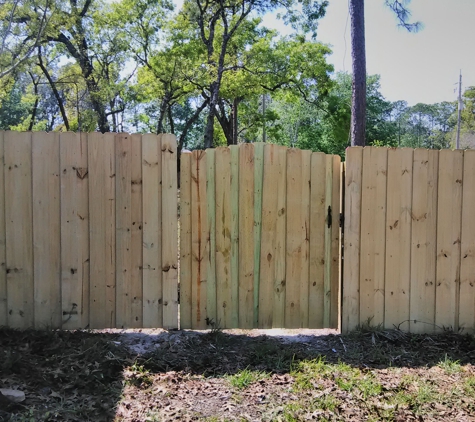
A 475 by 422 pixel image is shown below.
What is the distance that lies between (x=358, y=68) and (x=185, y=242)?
17.8ft

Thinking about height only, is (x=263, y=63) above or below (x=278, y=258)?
above

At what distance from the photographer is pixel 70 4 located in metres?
17.9

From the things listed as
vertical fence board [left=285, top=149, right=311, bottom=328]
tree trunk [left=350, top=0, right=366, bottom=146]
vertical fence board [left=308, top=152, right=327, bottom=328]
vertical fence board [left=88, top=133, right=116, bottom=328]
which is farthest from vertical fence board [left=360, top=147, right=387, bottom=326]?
tree trunk [left=350, top=0, right=366, bottom=146]

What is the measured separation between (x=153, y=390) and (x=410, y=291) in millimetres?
2233

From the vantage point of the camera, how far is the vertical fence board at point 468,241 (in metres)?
3.53

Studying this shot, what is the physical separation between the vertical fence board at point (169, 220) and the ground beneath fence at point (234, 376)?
402 millimetres

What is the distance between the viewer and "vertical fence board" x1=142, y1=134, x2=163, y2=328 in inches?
134

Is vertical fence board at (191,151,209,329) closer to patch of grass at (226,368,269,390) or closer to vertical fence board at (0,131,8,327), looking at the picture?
patch of grass at (226,368,269,390)

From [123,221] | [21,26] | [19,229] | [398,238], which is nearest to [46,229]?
[19,229]

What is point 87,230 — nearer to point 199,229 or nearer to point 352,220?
point 199,229

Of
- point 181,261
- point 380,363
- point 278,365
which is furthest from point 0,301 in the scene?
point 380,363

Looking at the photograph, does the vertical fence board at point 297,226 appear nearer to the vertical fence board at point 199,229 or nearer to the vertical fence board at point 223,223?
the vertical fence board at point 223,223

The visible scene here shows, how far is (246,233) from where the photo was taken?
351cm

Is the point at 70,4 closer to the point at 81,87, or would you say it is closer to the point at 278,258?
the point at 81,87
